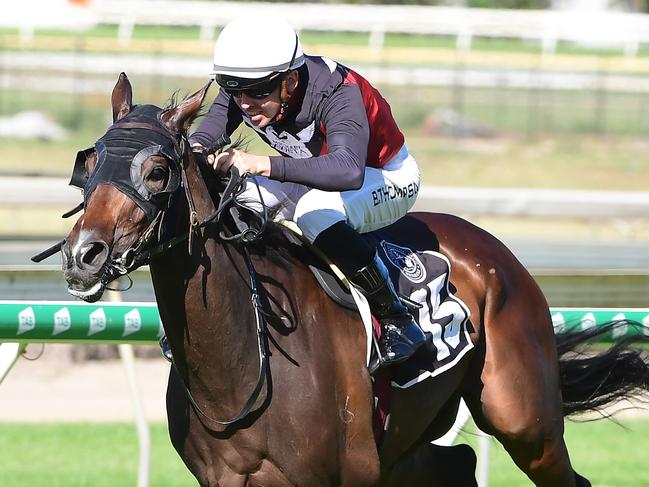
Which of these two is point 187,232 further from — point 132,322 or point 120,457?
point 120,457

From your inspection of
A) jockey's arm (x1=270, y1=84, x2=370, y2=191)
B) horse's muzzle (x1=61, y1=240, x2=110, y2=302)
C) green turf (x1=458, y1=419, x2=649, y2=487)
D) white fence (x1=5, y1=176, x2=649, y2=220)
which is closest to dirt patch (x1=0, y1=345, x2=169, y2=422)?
white fence (x1=5, y1=176, x2=649, y2=220)

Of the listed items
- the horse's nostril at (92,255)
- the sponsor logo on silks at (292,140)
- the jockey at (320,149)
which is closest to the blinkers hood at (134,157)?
the horse's nostril at (92,255)

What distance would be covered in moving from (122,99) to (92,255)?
601 mm

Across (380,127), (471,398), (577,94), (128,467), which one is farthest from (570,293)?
(577,94)

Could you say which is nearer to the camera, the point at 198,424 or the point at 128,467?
the point at 198,424

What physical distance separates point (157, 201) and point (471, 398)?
69.1 inches

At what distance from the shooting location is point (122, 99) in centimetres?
381

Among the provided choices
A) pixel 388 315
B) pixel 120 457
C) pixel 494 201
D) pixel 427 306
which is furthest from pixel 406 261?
pixel 494 201

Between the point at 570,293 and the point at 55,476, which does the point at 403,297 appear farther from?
the point at 570,293

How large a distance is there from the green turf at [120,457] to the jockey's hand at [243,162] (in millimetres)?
3258

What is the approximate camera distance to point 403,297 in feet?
14.6

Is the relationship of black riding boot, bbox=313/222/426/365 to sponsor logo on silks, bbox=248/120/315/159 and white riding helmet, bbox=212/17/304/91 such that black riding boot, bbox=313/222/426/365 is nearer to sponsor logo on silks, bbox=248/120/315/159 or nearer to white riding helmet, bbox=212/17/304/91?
sponsor logo on silks, bbox=248/120/315/159

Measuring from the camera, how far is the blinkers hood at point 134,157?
353 cm

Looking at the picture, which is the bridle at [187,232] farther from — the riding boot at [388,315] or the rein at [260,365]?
the riding boot at [388,315]
